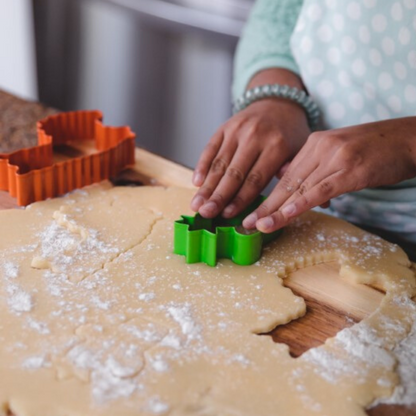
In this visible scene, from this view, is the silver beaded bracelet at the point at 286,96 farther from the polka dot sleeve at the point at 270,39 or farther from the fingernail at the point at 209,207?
the fingernail at the point at 209,207

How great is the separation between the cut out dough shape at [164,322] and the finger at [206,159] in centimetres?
8

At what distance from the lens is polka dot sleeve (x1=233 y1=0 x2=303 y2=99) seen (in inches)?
47.4

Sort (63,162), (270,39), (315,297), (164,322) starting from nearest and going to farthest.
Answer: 1. (164,322)
2. (315,297)
3. (63,162)
4. (270,39)

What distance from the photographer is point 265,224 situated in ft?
2.76

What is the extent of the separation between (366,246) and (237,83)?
1.72 ft

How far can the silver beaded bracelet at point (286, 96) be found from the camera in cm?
109

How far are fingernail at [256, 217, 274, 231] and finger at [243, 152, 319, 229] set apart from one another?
25 millimetres

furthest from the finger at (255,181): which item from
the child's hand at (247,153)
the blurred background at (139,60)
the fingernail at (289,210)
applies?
the blurred background at (139,60)

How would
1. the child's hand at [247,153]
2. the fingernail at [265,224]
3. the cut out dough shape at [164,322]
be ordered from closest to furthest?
the cut out dough shape at [164,322] < the fingernail at [265,224] < the child's hand at [247,153]

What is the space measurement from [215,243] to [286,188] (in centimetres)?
15

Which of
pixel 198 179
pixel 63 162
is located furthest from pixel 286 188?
pixel 63 162

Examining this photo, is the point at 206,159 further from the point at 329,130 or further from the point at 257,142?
the point at 329,130

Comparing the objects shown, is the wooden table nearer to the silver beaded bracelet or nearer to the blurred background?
the silver beaded bracelet

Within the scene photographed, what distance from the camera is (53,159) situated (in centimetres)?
117
